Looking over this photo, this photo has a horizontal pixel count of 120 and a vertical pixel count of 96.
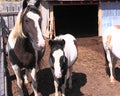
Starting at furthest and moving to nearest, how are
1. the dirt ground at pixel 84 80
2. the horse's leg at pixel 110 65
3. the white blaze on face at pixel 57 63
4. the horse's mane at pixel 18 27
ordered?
the horse's leg at pixel 110 65 < the dirt ground at pixel 84 80 < the white blaze on face at pixel 57 63 < the horse's mane at pixel 18 27

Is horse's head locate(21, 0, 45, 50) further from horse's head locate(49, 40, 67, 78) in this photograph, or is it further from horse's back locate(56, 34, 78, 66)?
horse's back locate(56, 34, 78, 66)

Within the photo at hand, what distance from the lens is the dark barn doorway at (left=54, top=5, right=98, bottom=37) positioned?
17.7 meters

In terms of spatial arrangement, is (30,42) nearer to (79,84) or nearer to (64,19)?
(79,84)

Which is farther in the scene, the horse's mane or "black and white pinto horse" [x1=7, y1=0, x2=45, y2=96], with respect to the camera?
the horse's mane

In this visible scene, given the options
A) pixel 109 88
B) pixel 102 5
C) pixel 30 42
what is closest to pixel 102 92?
pixel 109 88

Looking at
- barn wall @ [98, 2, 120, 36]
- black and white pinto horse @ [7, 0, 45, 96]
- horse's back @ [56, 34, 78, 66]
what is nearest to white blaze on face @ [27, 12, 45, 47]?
black and white pinto horse @ [7, 0, 45, 96]

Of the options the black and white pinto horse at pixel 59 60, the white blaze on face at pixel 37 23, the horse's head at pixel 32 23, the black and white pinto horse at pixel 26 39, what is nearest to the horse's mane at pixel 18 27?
the black and white pinto horse at pixel 26 39

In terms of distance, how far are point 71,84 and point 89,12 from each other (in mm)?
12046

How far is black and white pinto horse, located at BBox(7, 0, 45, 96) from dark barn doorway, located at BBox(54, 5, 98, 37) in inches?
390

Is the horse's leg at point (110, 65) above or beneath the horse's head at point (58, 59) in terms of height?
beneath

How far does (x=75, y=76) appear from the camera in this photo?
9695 millimetres

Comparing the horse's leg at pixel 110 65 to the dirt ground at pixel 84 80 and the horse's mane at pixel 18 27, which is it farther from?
the horse's mane at pixel 18 27

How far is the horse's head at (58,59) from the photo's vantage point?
7.00 metres

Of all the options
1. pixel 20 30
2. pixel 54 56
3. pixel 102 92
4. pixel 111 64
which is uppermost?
pixel 20 30
